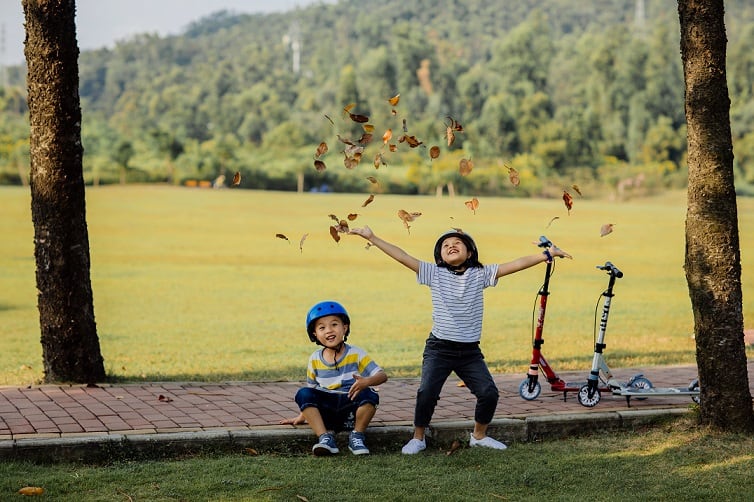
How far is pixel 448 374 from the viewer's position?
21.2 feet

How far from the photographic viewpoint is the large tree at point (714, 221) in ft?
21.3

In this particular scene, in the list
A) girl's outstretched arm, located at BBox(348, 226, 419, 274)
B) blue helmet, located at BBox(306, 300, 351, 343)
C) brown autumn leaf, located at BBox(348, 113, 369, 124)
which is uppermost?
brown autumn leaf, located at BBox(348, 113, 369, 124)

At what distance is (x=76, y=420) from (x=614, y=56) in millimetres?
105062

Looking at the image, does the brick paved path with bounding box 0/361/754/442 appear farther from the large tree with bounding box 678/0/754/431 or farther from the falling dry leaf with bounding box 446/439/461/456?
the large tree with bounding box 678/0/754/431

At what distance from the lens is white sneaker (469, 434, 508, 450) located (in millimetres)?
6418

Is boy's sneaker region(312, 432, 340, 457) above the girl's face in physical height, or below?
below

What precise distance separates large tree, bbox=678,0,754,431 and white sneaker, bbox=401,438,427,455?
1.95 m

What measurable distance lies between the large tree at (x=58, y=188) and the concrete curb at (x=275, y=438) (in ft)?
8.19

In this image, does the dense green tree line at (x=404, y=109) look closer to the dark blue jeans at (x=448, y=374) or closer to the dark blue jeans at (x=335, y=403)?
the dark blue jeans at (x=448, y=374)

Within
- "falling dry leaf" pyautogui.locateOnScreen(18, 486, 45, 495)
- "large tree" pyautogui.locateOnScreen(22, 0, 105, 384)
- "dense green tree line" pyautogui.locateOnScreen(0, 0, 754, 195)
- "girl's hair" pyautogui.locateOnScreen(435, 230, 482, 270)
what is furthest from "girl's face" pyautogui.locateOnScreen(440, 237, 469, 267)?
"dense green tree line" pyautogui.locateOnScreen(0, 0, 754, 195)

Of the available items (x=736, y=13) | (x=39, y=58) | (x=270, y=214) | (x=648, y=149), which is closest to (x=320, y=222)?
(x=270, y=214)

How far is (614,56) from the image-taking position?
10581 centimetres

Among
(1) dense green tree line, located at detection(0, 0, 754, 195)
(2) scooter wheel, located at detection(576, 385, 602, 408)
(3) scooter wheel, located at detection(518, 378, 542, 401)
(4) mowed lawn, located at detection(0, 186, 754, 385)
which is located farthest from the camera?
(1) dense green tree line, located at detection(0, 0, 754, 195)

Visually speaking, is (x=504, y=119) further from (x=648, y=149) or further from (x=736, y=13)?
(x=736, y=13)
